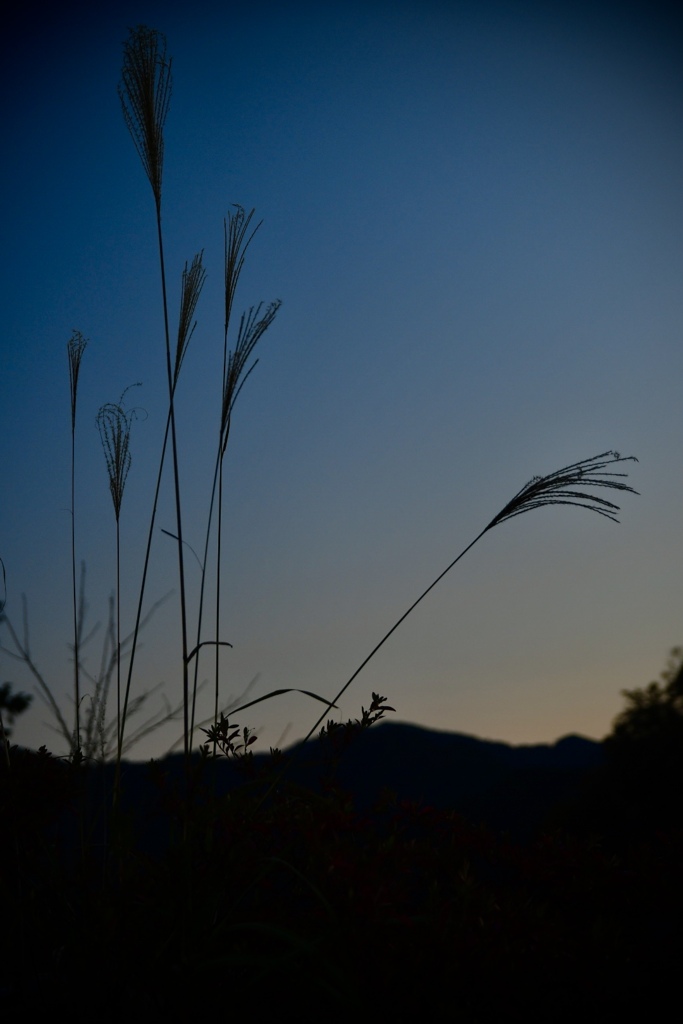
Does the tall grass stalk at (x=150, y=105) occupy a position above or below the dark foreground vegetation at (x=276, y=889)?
above

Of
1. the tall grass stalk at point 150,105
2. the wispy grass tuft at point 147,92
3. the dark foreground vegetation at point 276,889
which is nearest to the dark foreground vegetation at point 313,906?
the dark foreground vegetation at point 276,889

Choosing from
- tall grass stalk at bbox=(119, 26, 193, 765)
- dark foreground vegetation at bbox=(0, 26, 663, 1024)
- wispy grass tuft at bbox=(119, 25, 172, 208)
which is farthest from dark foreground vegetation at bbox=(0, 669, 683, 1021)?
wispy grass tuft at bbox=(119, 25, 172, 208)

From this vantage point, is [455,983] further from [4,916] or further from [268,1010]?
[4,916]

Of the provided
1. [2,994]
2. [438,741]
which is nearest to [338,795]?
[2,994]

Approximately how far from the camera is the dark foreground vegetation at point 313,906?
106 cm

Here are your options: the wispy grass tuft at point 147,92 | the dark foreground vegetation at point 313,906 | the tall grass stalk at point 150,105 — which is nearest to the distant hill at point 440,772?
the dark foreground vegetation at point 313,906

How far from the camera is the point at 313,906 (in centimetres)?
129

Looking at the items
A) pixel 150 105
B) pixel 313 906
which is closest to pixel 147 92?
pixel 150 105

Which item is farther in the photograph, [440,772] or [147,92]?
Result: [440,772]

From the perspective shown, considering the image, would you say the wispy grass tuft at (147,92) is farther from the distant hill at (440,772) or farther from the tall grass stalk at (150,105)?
the distant hill at (440,772)

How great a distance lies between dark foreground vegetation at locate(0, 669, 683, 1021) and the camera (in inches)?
41.8

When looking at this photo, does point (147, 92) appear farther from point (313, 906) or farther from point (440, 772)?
point (440, 772)

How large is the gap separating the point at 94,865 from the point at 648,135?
276 inches

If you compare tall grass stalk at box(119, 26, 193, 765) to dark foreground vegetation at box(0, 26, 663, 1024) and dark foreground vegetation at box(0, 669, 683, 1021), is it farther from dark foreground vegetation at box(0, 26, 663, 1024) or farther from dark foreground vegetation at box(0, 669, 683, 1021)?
dark foreground vegetation at box(0, 669, 683, 1021)
